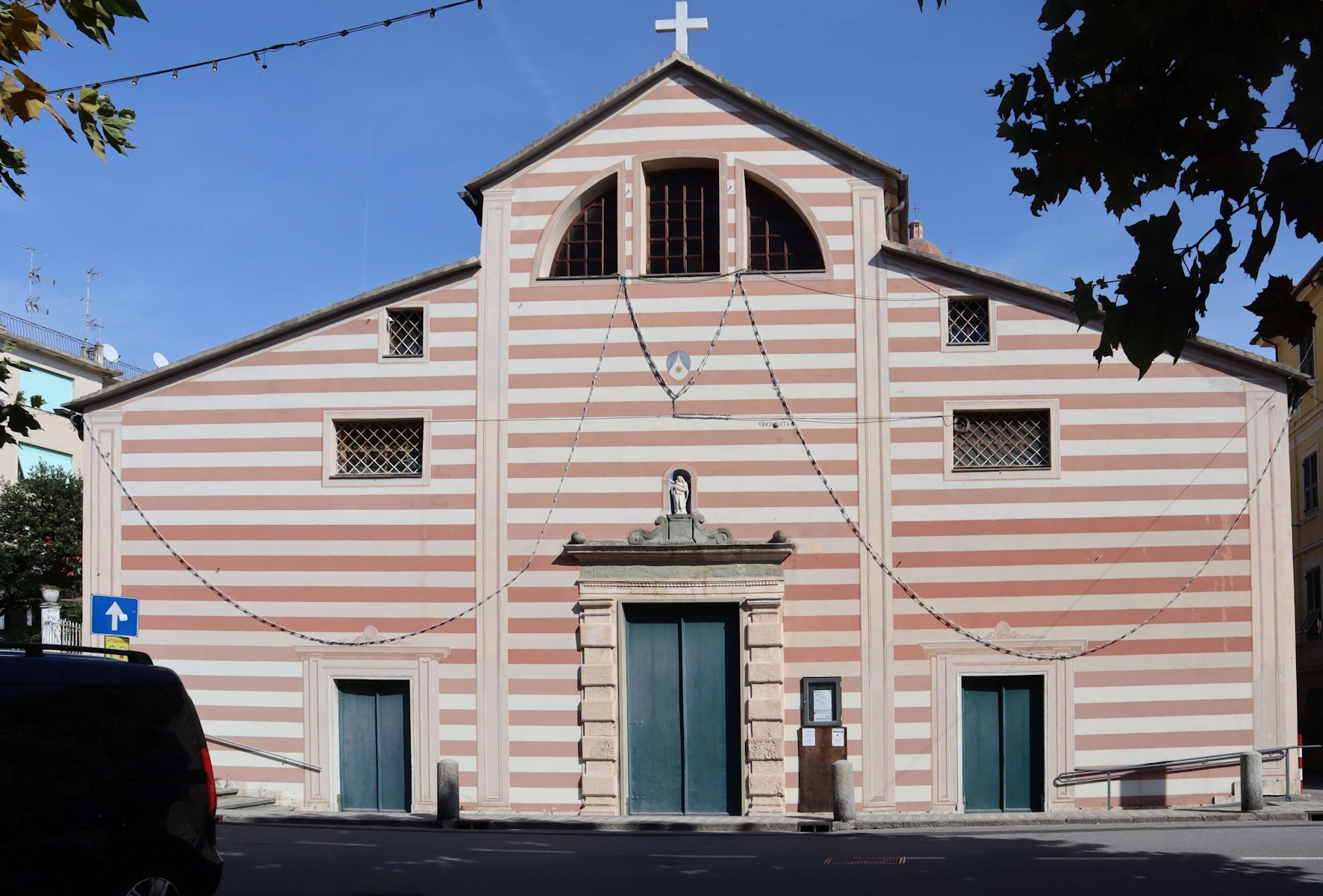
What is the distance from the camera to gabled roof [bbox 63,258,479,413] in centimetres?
2039

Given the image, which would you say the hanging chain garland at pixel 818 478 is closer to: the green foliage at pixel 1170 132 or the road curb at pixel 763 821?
the road curb at pixel 763 821

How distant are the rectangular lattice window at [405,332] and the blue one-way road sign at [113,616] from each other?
16.2 feet

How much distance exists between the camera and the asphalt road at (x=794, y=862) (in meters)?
12.1

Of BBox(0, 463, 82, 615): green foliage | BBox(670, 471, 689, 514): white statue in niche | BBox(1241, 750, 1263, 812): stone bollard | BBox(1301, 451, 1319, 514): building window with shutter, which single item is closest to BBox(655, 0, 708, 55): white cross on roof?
BBox(670, 471, 689, 514): white statue in niche

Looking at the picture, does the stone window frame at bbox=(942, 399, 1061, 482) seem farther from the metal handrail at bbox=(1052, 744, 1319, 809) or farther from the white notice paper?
the metal handrail at bbox=(1052, 744, 1319, 809)

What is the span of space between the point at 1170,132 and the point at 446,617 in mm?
14527

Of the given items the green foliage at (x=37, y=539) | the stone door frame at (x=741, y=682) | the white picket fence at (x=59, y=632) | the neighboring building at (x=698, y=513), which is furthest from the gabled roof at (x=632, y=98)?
the green foliage at (x=37, y=539)

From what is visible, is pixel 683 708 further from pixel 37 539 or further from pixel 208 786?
pixel 37 539

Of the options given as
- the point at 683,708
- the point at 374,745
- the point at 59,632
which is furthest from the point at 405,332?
the point at 59,632

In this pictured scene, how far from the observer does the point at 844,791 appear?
18.3 metres

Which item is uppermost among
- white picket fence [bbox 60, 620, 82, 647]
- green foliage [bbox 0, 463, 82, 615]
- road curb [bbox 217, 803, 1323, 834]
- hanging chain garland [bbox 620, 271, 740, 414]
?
hanging chain garland [bbox 620, 271, 740, 414]

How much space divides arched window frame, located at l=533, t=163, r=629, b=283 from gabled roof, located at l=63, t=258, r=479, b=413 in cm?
96

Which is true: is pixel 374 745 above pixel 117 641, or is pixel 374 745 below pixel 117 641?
below

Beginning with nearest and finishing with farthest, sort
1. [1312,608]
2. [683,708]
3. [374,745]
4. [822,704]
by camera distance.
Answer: [822,704] → [683,708] → [374,745] → [1312,608]
